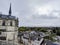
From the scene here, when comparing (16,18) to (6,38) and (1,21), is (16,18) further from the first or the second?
(6,38)

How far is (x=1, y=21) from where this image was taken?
118ft

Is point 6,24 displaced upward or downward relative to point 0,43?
upward

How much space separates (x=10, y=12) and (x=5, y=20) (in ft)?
11.5

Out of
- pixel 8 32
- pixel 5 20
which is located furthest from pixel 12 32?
pixel 5 20

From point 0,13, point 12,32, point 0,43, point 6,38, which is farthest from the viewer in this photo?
point 0,13

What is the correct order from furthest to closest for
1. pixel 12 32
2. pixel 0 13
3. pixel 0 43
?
1. pixel 0 13
2. pixel 12 32
3. pixel 0 43

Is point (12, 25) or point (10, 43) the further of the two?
point (12, 25)

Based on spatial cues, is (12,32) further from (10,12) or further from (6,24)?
(10,12)

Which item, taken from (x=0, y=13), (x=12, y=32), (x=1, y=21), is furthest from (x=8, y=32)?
(x=0, y=13)

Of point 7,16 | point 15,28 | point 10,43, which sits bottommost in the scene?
point 10,43

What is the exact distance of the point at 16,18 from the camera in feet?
125

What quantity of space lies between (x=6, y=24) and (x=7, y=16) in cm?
197

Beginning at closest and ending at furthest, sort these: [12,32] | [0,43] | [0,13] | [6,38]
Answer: [0,43]
[6,38]
[12,32]
[0,13]

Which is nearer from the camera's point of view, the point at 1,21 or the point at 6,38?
the point at 6,38
